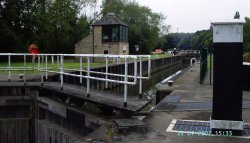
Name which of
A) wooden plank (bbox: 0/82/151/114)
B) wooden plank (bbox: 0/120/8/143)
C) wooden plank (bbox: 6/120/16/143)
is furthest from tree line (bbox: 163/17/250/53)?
wooden plank (bbox: 0/82/151/114)

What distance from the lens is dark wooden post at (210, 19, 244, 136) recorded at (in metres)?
5.84

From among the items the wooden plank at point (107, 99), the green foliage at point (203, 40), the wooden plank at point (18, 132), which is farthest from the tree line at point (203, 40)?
the wooden plank at point (107, 99)

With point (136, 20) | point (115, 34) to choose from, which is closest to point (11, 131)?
point (115, 34)

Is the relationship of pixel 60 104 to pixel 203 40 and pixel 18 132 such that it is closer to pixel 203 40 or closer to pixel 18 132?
pixel 18 132

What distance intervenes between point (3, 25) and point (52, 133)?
28.7 meters

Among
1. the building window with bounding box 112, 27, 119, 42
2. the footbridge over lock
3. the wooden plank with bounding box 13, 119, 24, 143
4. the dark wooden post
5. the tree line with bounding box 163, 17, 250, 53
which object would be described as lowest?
the wooden plank with bounding box 13, 119, 24, 143

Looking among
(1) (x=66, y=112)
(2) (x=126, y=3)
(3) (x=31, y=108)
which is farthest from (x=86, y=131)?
(2) (x=126, y=3)

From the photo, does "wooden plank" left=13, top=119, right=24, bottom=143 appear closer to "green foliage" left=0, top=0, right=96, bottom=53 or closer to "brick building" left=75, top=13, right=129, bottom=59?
"green foliage" left=0, top=0, right=96, bottom=53

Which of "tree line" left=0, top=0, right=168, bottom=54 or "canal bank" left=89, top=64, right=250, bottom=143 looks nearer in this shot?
"canal bank" left=89, top=64, right=250, bottom=143

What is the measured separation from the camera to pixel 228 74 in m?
5.86

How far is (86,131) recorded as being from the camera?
25.8 feet

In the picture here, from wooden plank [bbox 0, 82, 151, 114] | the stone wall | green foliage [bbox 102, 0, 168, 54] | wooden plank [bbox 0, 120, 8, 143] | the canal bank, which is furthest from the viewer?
green foliage [bbox 102, 0, 168, 54]

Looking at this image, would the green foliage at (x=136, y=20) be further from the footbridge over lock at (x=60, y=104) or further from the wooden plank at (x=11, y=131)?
the wooden plank at (x=11, y=131)

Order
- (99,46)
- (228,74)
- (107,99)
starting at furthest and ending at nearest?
(99,46)
(107,99)
(228,74)
